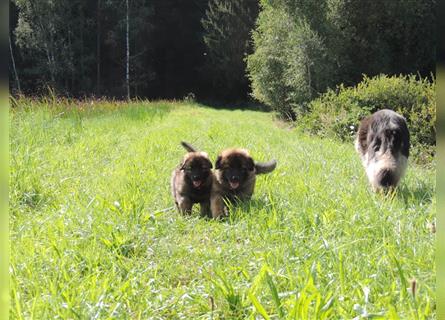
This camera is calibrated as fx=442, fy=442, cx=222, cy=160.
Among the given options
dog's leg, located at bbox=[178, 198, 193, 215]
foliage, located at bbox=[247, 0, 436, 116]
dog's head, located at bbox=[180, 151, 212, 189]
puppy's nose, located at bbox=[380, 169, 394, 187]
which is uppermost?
foliage, located at bbox=[247, 0, 436, 116]

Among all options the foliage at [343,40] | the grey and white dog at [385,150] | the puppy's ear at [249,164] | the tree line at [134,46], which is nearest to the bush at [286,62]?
the foliage at [343,40]

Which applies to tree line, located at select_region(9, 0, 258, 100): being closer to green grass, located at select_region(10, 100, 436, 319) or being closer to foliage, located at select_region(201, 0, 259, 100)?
foliage, located at select_region(201, 0, 259, 100)

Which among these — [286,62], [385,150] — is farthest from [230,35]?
[385,150]

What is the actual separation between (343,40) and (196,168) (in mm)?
19001

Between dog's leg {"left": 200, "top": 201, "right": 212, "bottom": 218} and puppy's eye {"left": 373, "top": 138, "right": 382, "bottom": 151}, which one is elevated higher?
puppy's eye {"left": 373, "top": 138, "right": 382, "bottom": 151}

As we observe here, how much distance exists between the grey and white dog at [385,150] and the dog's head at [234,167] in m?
1.59

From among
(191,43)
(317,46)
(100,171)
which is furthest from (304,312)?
(191,43)

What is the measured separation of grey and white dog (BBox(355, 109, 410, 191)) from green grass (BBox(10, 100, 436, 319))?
9.3 inches

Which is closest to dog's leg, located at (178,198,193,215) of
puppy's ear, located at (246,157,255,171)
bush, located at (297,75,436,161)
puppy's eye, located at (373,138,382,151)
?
puppy's ear, located at (246,157,255,171)

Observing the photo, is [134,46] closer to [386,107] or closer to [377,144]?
[386,107]

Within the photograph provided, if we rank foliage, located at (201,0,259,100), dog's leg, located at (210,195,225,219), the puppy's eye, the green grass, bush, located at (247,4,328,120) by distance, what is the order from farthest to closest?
foliage, located at (201,0,259,100) → bush, located at (247,4,328,120) → the puppy's eye → dog's leg, located at (210,195,225,219) → the green grass

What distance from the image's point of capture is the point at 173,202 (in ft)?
16.6

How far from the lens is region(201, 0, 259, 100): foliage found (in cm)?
3709

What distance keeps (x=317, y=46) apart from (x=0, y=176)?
67.6 ft
